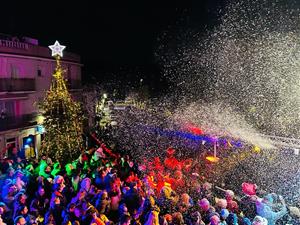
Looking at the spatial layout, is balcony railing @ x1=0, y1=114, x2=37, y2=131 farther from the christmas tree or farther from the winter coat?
the winter coat

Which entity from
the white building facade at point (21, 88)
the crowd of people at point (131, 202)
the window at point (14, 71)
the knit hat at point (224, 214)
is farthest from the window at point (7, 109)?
the knit hat at point (224, 214)

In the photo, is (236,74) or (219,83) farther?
(219,83)

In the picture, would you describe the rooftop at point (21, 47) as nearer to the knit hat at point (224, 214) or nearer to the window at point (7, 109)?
the window at point (7, 109)

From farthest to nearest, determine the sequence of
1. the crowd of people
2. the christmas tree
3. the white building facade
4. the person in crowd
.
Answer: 1. the white building facade
2. the christmas tree
3. the person in crowd
4. the crowd of people

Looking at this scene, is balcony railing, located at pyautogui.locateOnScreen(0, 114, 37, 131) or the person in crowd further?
balcony railing, located at pyautogui.locateOnScreen(0, 114, 37, 131)

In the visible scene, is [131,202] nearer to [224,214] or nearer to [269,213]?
[224,214]

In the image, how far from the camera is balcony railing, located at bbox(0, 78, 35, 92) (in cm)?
2419

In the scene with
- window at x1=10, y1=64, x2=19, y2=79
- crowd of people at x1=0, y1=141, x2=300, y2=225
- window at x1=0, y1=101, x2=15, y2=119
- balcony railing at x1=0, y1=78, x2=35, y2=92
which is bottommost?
crowd of people at x1=0, y1=141, x2=300, y2=225

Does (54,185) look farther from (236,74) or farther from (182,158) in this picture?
(236,74)

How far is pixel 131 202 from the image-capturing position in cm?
1033

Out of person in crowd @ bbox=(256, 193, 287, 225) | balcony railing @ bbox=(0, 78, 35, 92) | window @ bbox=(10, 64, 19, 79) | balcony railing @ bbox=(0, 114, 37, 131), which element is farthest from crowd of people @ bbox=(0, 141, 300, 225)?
window @ bbox=(10, 64, 19, 79)

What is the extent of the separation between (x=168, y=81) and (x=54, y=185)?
1732 inches

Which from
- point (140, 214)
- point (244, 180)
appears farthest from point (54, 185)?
point (244, 180)

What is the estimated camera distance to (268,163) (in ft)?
46.0
